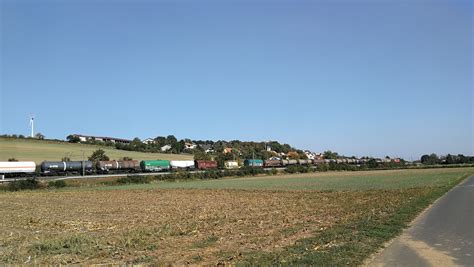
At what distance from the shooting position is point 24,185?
73.1 metres

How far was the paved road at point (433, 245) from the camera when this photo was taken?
445 inches

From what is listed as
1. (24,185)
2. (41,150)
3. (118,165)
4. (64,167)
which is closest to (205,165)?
(118,165)

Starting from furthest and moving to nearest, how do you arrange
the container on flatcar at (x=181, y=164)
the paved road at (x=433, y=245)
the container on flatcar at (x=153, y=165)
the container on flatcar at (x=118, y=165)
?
1. the container on flatcar at (x=181, y=164)
2. the container on flatcar at (x=153, y=165)
3. the container on flatcar at (x=118, y=165)
4. the paved road at (x=433, y=245)

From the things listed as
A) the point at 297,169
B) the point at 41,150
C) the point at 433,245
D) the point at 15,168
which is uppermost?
the point at 41,150

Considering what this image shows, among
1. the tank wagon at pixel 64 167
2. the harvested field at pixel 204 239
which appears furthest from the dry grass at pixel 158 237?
the tank wagon at pixel 64 167

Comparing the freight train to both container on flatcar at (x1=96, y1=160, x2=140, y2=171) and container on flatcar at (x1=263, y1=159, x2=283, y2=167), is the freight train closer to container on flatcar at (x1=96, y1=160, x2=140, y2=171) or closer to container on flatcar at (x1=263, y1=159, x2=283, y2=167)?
container on flatcar at (x1=96, y1=160, x2=140, y2=171)

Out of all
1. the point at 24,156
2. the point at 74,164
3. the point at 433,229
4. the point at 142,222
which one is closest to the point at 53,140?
the point at 24,156

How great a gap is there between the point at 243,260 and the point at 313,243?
337cm

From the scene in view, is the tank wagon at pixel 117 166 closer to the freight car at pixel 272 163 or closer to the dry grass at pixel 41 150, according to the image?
the dry grass at pixel 41 150

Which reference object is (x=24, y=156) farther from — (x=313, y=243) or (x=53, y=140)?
(x=313, y=243)

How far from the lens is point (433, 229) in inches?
675

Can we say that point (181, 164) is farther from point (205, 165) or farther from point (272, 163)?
point (272, 163)

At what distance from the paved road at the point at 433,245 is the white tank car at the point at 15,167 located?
8898 cm

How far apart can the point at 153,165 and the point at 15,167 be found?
38.1 metres
